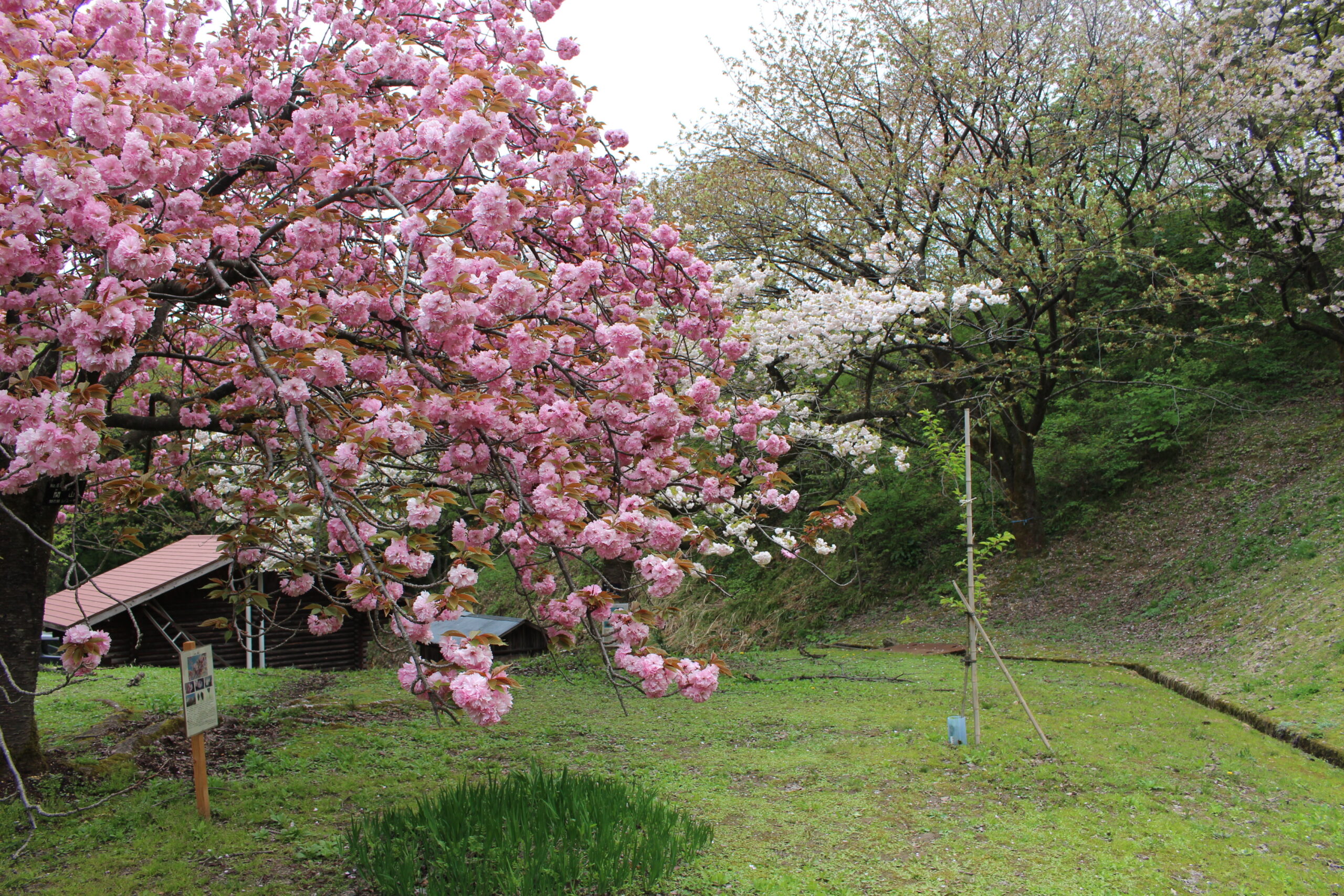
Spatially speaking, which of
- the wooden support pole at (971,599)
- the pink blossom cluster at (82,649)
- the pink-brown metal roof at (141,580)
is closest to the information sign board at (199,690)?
the pink blossom cluster at (82,649)

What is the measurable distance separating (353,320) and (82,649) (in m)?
1.36

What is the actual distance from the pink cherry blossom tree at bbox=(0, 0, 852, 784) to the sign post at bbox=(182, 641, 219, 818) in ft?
0.96

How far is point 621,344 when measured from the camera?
2988mm

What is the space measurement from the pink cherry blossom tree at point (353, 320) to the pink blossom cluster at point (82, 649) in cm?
2

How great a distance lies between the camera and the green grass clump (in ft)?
8.50

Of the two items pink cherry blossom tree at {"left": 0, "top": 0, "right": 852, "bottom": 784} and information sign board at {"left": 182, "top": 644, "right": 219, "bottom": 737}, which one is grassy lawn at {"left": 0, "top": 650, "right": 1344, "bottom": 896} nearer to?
information sign board at {"left": 182, "top": 644, "right": 219, "bottom": 737}

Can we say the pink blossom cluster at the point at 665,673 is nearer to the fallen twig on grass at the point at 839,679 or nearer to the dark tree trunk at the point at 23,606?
the dark tree trunk at the point at 23,606

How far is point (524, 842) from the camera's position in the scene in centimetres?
272

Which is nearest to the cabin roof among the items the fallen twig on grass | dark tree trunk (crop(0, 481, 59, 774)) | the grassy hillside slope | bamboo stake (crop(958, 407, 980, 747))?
the fallen twig on grass

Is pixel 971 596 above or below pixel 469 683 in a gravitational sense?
below

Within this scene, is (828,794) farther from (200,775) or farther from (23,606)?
(23,606)

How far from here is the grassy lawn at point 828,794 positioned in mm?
3082

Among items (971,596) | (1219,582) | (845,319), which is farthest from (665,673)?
(1219,582)

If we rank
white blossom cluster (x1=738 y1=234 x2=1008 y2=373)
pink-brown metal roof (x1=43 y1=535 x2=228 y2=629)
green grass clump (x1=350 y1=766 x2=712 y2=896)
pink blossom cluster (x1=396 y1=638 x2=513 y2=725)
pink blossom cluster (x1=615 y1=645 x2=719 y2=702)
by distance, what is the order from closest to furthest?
pink blossom cluster (x1=396 y1=638 x2=513 y2=725) → pink blossom cluster (x1=615 y1=645 x2=719 y2=702) → green grass clump (x1=350 y1=766 x2=712 y2=896) → white blossom cluster (x1=738 y1=234 x2=1008 y2=373) → pink-brown metal roof (x1=43 y1=535 x2=228 y2=629)
